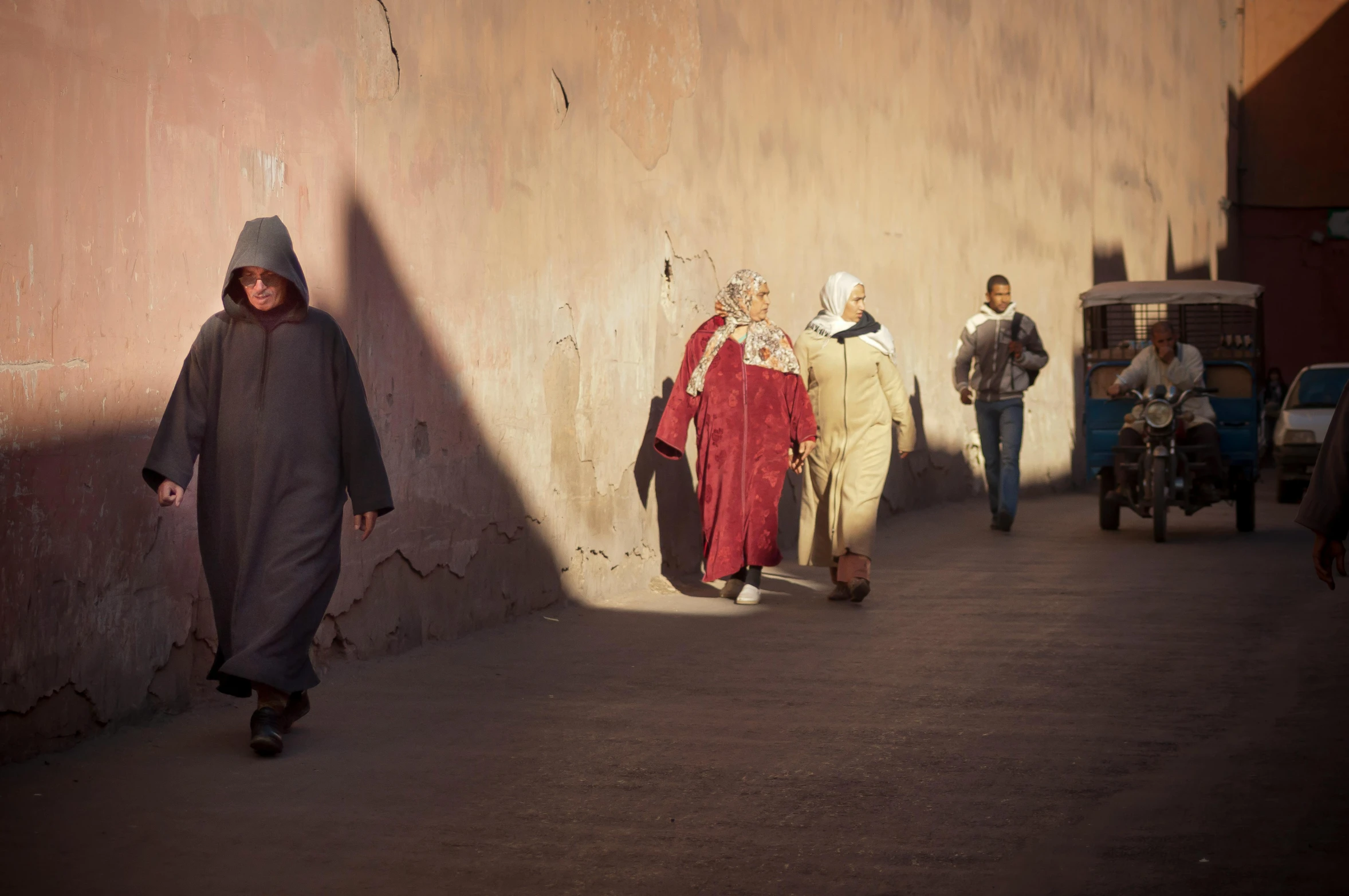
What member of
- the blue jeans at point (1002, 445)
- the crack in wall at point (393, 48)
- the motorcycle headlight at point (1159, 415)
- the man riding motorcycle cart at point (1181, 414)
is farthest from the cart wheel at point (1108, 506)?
the crack in wall at point (393, 48)

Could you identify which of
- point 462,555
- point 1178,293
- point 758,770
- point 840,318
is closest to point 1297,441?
point 1178,293

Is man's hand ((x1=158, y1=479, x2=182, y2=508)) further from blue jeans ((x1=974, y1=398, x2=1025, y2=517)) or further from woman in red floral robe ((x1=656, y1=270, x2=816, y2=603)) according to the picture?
blue jeans ((x1=974, y1=398, x2=1025, y2=517))

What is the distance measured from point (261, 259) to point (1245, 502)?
9418mm

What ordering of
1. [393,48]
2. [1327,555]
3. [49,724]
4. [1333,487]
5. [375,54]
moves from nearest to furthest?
[1333,487] < [1327,555] < [49,724] < [375,54] < [393,48]

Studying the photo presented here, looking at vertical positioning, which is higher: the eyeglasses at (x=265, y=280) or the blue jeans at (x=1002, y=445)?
the eyeglasses at (x=265, y=280)

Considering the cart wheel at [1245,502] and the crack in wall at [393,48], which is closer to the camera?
the crack in wall at [393,48]

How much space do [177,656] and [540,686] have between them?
1420 mm

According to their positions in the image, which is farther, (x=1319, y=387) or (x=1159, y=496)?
(x=1319, y=387)

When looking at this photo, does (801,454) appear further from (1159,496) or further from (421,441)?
(1159,496)

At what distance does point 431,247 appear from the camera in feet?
23.6

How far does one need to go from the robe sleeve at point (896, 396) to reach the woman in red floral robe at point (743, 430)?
0.53 meters

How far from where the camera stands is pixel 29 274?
493 centimetres

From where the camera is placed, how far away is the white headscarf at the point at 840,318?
9102 mm

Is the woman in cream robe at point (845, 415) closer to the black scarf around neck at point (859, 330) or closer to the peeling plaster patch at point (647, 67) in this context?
the black scarf around neck at point (859, 330)
